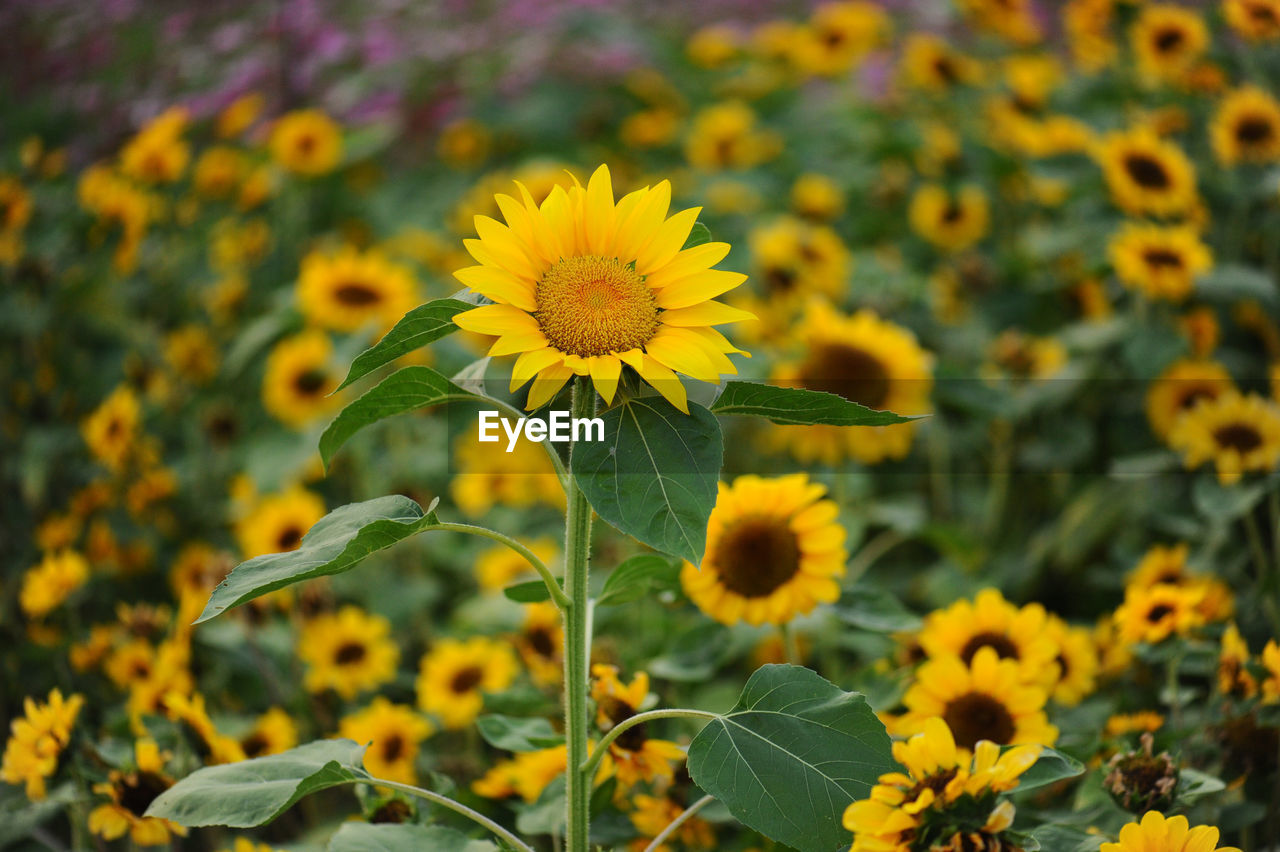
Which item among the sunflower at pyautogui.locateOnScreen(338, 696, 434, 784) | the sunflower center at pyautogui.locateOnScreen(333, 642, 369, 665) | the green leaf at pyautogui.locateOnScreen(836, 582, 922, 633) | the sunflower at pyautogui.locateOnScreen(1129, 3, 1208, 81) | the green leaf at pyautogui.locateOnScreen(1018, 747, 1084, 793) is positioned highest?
the sunflower at pyautogui.locateOnScreen(1129, 3, 1208, 81)

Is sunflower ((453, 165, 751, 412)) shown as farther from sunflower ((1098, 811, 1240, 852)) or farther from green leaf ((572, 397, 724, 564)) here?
sunflower ((1098, 811, 1240, 852))

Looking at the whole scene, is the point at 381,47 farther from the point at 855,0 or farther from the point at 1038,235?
the point at 1038,235

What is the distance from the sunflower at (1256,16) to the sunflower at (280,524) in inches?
89.8

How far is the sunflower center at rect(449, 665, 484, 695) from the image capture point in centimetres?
155

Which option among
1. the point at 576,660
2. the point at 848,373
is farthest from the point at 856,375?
the point at 576,660

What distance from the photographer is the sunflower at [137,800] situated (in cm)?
107

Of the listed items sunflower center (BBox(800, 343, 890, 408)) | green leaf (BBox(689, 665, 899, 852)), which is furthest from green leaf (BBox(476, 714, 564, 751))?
sunflower center (BBox(800, 343, 890, 408))

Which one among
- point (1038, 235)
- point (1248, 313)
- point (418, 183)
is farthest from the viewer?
point (418, 183)

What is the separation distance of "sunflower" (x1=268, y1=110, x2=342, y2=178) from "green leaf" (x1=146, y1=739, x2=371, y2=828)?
236 centimetres

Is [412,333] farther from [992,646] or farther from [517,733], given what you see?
[992,646]

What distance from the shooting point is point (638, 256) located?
31.8 inches

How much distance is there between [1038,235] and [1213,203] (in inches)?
16.1

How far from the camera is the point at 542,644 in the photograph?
1.44m

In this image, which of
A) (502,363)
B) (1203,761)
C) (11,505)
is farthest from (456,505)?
(1203,761)
